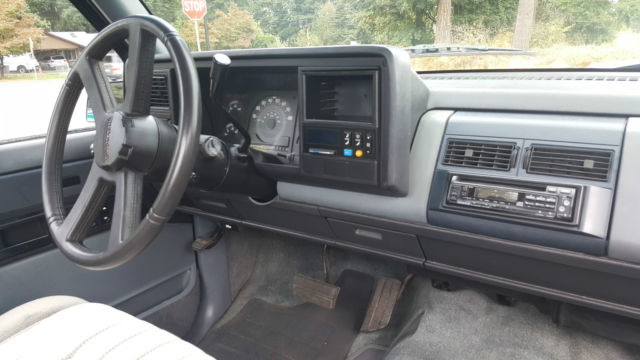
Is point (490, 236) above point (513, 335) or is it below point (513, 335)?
above

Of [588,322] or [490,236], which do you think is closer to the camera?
[490,236]

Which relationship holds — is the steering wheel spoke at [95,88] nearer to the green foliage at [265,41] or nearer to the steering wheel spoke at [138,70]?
the steering wheel spoke at [138,70]

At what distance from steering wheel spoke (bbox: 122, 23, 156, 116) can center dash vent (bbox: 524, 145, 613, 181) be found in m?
1.16

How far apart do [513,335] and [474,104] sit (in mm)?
1107

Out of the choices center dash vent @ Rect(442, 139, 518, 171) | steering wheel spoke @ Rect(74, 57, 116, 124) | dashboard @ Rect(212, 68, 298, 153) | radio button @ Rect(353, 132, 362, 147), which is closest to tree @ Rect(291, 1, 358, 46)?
dashboard @ Rect(212, 68, 298, 153)

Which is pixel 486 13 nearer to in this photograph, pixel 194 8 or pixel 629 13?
pixel 629 13

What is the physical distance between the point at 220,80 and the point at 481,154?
0.92 metres

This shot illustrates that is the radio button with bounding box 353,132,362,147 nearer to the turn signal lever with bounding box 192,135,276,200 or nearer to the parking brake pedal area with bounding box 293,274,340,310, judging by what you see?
the turn signal lever with bounding box 192,135,276,200

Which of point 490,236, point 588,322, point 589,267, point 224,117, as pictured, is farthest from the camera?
point 224,117

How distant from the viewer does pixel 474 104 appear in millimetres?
A: 1598

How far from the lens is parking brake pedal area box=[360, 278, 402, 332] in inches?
90.9

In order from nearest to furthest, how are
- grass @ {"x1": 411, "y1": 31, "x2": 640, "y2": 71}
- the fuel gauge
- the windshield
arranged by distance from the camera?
grass @ {"x1": 411, "y1": 31, "x2": 640, "y2": 71} < the windshield < the fuel gauge

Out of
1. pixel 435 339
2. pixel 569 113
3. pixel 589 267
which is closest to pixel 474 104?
pixel 569 113

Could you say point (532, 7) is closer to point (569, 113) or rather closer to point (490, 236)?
point (569, 113)
